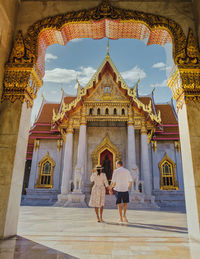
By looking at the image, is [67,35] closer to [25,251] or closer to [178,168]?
[25,251]

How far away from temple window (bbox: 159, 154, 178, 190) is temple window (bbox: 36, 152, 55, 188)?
6898 mm

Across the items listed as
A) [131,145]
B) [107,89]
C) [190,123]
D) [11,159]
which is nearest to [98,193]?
[11,159]

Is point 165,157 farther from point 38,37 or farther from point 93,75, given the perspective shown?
point 38,37

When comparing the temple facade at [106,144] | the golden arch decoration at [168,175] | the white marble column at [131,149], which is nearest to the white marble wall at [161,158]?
the temple facade at [106,144]

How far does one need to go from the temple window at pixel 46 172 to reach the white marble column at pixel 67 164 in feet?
7.55

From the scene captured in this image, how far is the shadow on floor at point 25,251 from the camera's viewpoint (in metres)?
1.85

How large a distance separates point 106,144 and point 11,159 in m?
9.56

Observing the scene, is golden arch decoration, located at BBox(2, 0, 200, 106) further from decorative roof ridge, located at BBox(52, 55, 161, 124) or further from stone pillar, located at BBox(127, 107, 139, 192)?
decorative roof ridge, located at BBox(52, 55, 161, 124)

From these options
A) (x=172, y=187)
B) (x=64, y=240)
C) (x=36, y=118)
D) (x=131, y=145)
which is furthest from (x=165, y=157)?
(x=64, y=240)

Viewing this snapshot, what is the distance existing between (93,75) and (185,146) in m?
9.85

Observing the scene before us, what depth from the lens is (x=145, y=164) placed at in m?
11.2

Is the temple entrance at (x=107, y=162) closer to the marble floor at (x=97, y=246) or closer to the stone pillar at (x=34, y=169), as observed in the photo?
the stone pillar at (x=34, y=169)

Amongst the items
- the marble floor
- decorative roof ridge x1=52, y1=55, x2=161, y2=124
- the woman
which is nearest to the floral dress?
the woman

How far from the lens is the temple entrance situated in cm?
1205
